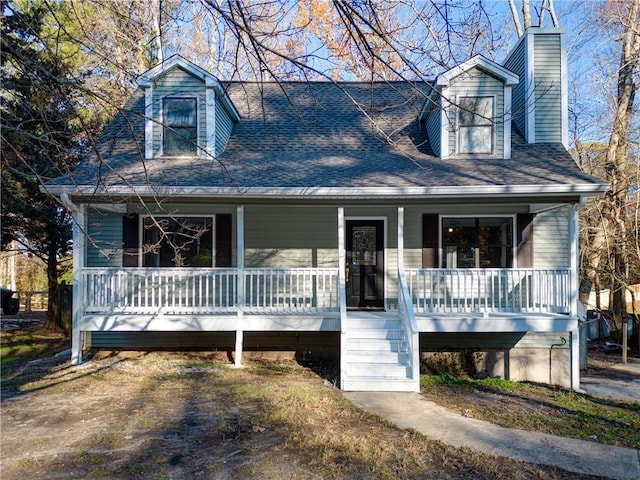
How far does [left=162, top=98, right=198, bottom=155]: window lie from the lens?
9.94 meters

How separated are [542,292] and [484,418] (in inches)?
126

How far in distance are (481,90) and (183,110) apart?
6341 mm

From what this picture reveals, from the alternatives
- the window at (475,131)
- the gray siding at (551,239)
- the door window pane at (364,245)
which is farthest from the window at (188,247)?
the gray siding at (551,239)

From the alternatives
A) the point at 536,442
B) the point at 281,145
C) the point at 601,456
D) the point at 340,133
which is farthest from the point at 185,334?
the point at 601,456

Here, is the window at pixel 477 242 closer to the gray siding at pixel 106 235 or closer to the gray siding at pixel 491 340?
the gray siding at pixel 491 340

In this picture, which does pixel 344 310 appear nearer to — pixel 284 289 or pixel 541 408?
pixel 284 289

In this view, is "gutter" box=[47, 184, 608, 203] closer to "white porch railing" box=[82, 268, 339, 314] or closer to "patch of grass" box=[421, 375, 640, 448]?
"white porch railing" box=[82, 268, 339, 314]

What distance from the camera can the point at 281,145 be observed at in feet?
34.7

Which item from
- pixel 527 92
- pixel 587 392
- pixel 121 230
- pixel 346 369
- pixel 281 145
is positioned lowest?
pixel 587 392

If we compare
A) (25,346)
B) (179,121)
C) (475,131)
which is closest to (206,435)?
(179,121)

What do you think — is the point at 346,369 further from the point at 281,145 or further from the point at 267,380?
the point at 281,145

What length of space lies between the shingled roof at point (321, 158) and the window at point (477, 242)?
115 cm

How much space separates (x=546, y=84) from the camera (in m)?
10.4

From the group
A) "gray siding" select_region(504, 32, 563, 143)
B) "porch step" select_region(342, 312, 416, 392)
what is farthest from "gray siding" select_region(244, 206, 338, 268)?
"gray siding" select_region(504, 32, 563, 143)
